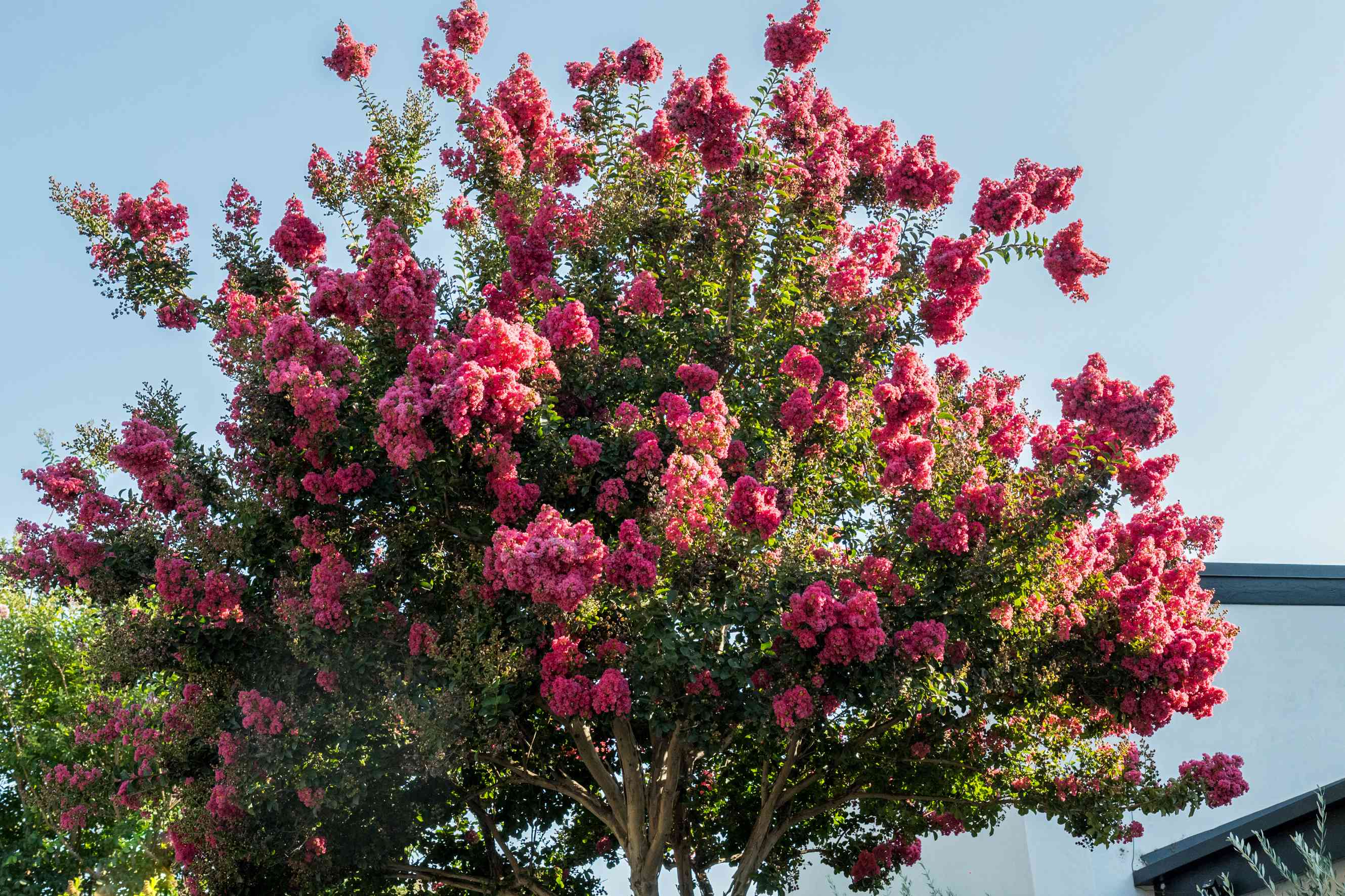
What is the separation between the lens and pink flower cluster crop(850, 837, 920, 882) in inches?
466

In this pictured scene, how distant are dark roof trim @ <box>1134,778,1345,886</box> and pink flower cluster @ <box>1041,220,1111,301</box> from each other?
4.21 metres

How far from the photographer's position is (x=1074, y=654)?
8.85 m

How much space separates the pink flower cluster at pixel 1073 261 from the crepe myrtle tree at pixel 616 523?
0.13 feet

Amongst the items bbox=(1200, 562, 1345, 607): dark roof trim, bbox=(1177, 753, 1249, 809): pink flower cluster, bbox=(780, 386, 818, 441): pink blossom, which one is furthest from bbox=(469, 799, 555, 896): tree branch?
bbox=(1200, 562, 1345, 607): dark roof trim

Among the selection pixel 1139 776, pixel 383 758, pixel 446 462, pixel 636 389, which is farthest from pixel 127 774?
pixel 1139 776

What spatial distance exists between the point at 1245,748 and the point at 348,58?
14.0 metres

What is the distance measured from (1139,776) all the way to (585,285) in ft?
20.7

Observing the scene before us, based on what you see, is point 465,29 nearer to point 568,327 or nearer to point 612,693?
point 568,327

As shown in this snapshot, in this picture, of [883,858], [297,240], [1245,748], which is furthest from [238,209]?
[1245,748]

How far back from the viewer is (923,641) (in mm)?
7777

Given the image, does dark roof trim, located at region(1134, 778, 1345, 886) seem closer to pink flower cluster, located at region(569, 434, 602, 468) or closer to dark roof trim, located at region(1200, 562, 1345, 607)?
dark roof trim, located at region(1200, 562, 1345, 607)

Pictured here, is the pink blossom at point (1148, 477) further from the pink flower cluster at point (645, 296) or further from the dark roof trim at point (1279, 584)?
the dark roof trim at point (1279, 584)

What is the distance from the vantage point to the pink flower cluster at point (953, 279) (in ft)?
29.8

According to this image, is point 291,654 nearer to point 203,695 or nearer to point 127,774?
point 203,695
